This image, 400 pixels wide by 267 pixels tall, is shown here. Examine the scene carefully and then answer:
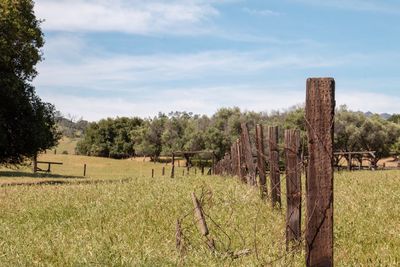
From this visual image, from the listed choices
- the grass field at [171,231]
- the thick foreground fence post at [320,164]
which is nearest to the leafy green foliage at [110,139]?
the grass field at [171,231]

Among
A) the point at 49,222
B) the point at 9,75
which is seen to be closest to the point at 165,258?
the point at 49,222

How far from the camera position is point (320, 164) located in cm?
577

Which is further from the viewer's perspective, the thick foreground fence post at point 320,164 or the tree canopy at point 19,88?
the tree canopy at point 19,88

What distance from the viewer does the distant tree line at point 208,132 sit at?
294 feet

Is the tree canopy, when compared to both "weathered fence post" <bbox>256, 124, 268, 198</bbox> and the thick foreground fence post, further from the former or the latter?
the thick foreground fence post

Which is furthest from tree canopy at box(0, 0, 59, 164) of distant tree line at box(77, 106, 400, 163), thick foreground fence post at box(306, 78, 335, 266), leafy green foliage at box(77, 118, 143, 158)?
leafy green foliage at box(77, 118, 143, 158)

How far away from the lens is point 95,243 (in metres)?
8.46

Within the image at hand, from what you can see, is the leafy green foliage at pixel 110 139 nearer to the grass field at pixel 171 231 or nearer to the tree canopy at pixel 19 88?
the tree canopy at pixel 19 88

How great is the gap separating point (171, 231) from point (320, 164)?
4907mm

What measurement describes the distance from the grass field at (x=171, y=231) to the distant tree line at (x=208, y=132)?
2457 inches

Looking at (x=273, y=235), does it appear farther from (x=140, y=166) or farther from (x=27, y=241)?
(x=140, y=166)

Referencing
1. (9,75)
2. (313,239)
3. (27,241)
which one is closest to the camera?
(313,239)

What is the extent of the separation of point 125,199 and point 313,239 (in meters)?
9.91

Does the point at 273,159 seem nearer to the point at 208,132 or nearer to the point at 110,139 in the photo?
the point at 208,132
